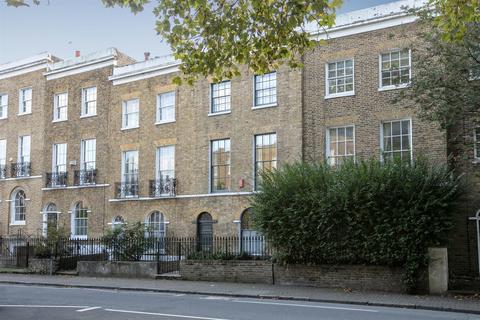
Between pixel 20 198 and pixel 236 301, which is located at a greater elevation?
pixel 20 198

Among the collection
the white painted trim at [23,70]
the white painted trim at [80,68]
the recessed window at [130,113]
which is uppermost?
the white painted trim at [23,70]

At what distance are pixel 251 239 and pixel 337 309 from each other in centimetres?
850

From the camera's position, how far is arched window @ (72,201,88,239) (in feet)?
103

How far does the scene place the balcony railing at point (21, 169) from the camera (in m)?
34.2

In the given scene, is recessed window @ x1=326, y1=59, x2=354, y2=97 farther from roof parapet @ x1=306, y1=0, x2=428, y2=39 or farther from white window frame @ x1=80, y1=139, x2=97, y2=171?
white window frame @ x1=80, y1=139, x2=97, y2=171

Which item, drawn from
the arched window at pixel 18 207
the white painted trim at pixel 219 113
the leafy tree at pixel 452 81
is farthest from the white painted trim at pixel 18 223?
the leafy tree at pixel 452 81

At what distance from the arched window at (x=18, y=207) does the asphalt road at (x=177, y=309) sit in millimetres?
18780

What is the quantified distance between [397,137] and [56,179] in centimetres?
1939

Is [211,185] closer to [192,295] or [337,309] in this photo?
[192,295]

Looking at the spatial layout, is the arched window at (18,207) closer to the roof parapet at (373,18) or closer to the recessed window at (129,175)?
the recessed window at (129,175)

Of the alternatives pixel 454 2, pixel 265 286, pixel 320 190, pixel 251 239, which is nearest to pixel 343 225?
pixel 320 190

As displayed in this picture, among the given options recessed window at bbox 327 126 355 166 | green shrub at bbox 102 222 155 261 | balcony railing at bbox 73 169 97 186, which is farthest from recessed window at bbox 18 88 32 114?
recessed window at bbox 327 126 355 166

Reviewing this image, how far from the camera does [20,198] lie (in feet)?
Answer: 114

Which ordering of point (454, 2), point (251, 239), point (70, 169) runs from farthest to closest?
1. point (70, 169)
2. point (251, 239)
3. point (454, 2)
